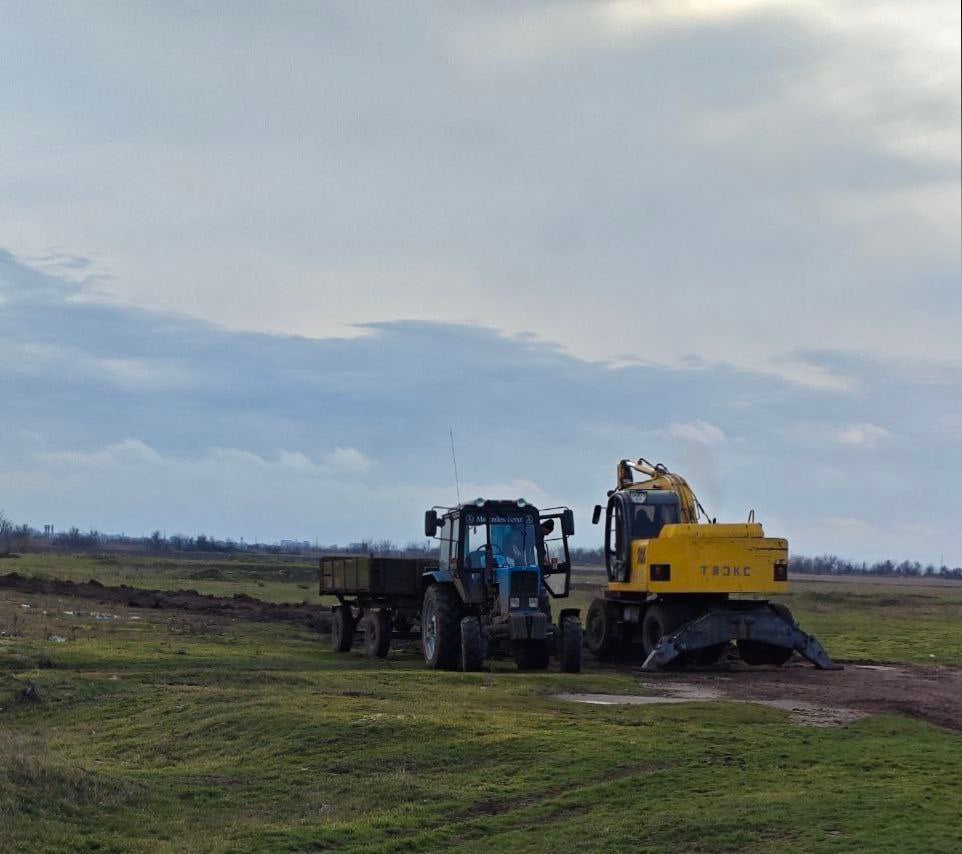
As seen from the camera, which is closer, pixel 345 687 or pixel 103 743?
pixel 103 743

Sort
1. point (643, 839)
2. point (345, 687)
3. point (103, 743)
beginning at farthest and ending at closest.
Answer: point (345, 687)
point (103, 743)
point (643, 839)

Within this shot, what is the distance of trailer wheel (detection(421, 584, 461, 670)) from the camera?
1074 inches

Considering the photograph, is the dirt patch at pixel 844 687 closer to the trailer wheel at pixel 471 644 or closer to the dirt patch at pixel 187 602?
the trailer wheel at pixel 471 644

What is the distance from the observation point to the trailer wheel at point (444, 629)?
27.3 meters

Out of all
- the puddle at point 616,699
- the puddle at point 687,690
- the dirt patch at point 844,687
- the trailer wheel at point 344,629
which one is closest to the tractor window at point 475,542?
the dirt patch at point 844,687

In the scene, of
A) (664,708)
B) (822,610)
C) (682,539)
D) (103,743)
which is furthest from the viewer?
(822,610)

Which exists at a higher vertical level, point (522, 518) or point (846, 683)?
point (522, 518)

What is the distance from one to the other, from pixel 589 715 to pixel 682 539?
812 cm

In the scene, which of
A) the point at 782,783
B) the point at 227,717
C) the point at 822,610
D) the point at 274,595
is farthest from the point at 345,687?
the point at 274,595

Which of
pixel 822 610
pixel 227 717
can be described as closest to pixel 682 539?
pixel 227 717

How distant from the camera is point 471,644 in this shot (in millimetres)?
26141

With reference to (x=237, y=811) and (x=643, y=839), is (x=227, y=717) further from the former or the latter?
(x=643, y=839)

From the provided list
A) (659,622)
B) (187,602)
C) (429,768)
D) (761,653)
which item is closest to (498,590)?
(659,622)

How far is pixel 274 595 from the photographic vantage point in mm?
63312
